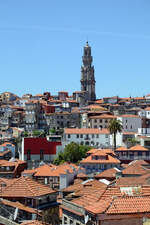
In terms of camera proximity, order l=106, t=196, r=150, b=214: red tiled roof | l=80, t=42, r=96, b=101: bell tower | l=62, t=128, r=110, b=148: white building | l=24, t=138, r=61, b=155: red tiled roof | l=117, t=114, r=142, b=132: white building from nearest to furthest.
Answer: l=106, t=196, r=150, b=214: red tiled roof → l=24, t=138, r=61, b=155: red tiled roof → l=62, t=128, r=110, b=148: white building → l=117, t=114, r=142, b=132: white building → l=80, t=42, r=96, b=101: bell tower

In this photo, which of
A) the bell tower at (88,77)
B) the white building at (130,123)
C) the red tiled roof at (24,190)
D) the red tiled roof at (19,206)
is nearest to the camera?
the red tiled roof at (19,206)

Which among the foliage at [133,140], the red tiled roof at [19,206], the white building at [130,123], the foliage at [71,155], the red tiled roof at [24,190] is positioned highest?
the white building at [130,123]

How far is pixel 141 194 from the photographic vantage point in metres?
20.6

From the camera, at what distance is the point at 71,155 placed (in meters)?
90.2

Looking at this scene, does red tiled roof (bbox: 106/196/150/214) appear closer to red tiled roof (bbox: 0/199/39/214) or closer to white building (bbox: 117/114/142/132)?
red tiled roof (bbox: 0/199/39/214)

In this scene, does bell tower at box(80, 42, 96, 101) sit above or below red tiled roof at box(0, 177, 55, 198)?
above

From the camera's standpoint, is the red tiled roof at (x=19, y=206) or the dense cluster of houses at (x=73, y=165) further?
the red tiled roof at (x=19, y=206)

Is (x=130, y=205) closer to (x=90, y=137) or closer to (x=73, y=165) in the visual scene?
(x=73, y=165)

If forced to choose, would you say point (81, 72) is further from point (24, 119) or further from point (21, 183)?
point (21, 183)

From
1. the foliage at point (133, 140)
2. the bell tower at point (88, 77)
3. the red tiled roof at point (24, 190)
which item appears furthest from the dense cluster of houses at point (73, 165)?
the bell tower at point (88, 77)

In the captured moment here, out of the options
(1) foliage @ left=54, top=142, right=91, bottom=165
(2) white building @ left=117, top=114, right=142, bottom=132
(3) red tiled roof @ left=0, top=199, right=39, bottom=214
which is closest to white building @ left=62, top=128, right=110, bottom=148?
(2) white building @ left=117, top=114, right=142, bottom=132

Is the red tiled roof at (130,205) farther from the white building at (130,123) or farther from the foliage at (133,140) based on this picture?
the white building at (130,123)

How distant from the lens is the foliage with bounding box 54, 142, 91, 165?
90.2 m

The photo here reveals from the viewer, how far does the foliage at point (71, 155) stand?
90188 mm
